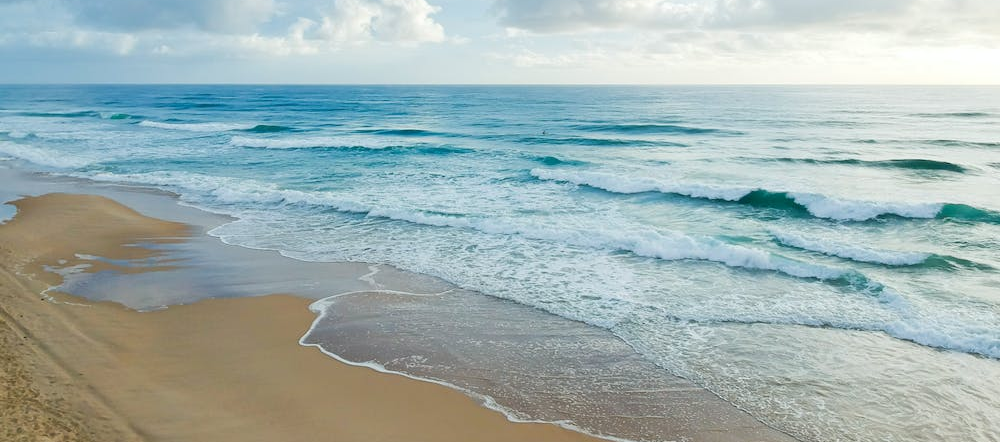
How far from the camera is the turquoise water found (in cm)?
735

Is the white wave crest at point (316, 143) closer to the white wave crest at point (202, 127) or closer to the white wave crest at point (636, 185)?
the white wave crest at point (202, 127)

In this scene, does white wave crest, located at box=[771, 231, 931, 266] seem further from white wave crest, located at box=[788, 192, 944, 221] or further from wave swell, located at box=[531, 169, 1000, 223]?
wave swell, located at box=[531, 169, 1000, 223]

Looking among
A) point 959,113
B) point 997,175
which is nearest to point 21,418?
point 997,175

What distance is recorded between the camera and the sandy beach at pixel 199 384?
5773mm

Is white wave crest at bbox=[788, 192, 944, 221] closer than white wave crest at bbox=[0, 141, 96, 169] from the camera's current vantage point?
Yes

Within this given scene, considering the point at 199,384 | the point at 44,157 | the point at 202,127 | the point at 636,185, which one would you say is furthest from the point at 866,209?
the point at 202,127

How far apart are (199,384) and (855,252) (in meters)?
12.0

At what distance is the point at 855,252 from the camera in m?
12.4

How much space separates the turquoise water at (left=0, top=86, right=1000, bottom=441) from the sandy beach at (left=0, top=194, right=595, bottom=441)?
120 inches

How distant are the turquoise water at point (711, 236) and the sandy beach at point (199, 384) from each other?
120 inches

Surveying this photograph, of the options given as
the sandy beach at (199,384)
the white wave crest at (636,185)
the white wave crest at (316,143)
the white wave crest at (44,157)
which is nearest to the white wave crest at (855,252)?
the white wave crest at (636,185)

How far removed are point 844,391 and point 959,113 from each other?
5579 cm

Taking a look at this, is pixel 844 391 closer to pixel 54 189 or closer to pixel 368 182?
pixel 368 182

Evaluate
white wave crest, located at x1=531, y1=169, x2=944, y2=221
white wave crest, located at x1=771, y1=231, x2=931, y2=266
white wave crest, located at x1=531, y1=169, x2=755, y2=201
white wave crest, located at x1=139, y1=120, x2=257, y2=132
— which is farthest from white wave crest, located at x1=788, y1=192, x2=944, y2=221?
white wave crest, located at x1=139, y1=120, x2=257, y2=132
